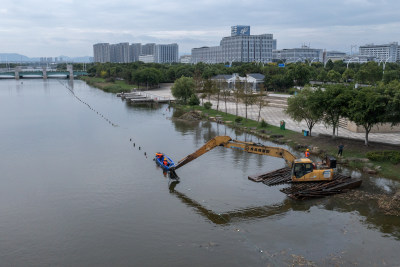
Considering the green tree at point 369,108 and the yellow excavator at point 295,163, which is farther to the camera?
the green tree at point 369,108

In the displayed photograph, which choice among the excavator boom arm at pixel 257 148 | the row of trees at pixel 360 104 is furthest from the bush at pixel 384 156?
the excavator boom arm at pixel 257 148

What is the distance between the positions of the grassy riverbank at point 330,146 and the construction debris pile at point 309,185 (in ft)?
14.5

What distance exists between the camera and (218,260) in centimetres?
1667

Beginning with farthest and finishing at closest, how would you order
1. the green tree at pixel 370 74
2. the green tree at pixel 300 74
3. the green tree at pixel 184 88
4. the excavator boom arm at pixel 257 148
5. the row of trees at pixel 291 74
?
1. the green tree at pixel 300 74
2. the row of trees at pixel 291 74
3. the green tree at pixel 370 74
4. the green tree at pixel 184 88
5. the excavator boom arm at pixel 257 148

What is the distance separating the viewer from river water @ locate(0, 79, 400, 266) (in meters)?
17.1

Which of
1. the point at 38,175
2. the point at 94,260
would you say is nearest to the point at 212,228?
the point at 94,260

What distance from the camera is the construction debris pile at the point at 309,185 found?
23578mm

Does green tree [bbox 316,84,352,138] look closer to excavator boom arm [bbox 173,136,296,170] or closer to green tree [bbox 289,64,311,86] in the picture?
excavator boom arm [bbox 173,136,296,170]

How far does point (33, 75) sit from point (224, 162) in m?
177

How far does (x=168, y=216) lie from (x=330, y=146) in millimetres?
19886

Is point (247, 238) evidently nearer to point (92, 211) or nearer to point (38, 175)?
point (92, 211)

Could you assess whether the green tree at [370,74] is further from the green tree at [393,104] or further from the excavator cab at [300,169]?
the excavator cab at [300,169]

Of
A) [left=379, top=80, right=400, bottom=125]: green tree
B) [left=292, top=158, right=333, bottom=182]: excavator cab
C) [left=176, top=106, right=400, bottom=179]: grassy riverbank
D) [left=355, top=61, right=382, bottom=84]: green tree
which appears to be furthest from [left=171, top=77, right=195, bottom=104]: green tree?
[left=292, top=158, right=333, bottom=182]: excavator cab

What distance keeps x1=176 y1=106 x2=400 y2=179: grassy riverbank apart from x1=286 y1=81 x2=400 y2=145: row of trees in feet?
4.56
